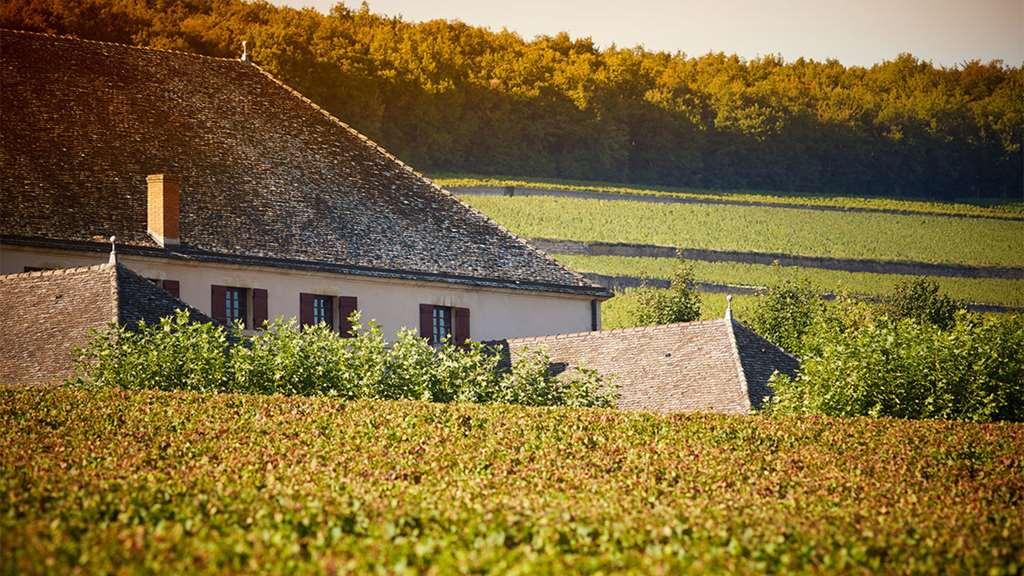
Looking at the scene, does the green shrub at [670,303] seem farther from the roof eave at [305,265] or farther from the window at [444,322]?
the window at [444,322]

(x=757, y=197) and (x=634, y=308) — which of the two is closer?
(x=634, y=308)

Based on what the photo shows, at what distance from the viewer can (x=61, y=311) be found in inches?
1510

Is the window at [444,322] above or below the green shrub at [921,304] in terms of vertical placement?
above

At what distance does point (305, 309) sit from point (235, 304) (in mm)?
1907

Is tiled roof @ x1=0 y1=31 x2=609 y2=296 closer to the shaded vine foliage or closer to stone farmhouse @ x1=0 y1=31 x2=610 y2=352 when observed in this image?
stone farmhouse @ x1=0 y1=31 x2=610 y2=352

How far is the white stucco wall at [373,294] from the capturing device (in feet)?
142

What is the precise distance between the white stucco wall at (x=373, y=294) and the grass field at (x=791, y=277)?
89.1ft

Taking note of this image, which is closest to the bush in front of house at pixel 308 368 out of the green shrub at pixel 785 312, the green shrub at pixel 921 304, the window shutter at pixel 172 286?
the window shutter at pixel 172 286

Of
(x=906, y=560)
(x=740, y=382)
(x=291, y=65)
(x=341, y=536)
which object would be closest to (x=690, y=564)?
(x=906, y=560)

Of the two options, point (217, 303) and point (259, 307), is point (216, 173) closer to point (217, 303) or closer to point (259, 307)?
point (259, 307)

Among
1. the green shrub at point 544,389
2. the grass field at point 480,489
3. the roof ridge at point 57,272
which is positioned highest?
the roof ridge at point 57,272

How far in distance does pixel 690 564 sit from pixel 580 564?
86cm

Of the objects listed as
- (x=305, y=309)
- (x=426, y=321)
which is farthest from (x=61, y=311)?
(x=426, y=321)

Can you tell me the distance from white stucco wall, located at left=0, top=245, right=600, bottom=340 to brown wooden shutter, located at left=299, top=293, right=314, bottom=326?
5.1 inches
